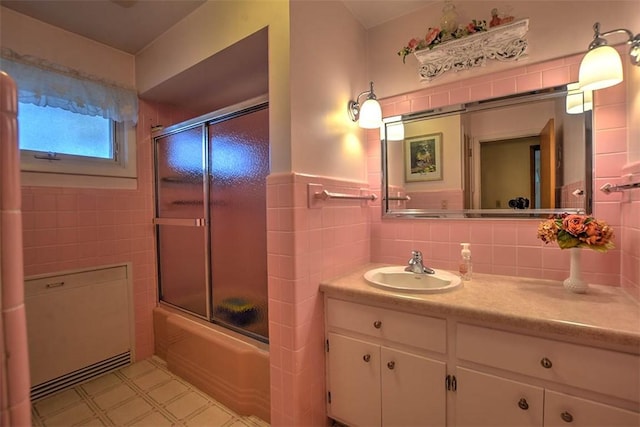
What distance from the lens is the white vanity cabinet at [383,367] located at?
1163 millimetres

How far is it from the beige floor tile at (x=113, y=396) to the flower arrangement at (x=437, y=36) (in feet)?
8.69

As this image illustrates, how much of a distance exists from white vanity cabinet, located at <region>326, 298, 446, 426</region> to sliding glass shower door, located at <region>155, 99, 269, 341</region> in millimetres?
462

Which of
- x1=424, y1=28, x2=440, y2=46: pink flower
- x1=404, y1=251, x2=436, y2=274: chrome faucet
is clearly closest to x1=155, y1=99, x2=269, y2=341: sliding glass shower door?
x1=404, y1=251, x2=436, y2=274: chrome faucet

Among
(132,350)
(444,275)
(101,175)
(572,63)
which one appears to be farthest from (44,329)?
(572,63)

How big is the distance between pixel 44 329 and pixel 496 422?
7.87 ft

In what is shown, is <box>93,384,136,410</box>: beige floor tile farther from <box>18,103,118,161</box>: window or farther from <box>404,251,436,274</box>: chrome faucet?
<box>404,251,436,274</box>: chrome faucet

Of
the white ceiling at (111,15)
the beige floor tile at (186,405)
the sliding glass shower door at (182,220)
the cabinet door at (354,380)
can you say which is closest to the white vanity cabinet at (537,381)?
the cabinet door at (354,380)

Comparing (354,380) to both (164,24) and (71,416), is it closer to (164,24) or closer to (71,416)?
(71,416)

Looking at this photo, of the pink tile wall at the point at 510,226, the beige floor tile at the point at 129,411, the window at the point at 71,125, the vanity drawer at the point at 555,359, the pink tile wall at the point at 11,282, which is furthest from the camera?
the window at the point at 71,125

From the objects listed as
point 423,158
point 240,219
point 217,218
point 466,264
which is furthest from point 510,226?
point 217,218

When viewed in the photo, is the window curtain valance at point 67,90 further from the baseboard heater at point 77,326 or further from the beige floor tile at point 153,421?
the beige floor tile at point 153,421

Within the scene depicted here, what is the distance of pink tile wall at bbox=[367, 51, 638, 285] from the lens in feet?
4.10

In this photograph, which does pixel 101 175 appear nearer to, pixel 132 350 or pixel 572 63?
pixel 132 350

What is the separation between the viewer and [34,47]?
166 cm
